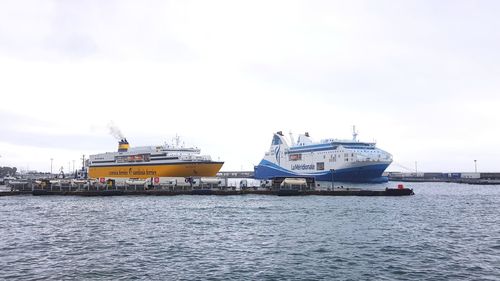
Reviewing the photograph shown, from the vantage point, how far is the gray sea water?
81.3ft

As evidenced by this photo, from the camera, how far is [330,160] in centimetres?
12394

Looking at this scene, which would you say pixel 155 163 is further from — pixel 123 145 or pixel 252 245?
pixel 252 245

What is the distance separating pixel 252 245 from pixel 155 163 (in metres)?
94.0

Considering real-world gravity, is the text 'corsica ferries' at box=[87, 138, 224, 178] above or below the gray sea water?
above

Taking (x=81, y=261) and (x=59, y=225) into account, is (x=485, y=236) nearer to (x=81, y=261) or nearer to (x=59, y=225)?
(x=81, y=261)

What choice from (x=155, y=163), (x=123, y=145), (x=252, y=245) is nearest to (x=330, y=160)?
(x=155, y=163)

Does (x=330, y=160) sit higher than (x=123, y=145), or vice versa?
(x=123, y=145)

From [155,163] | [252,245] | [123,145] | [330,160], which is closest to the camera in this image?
[252,245]

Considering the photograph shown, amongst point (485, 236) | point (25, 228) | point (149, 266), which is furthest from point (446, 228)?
point (25, 228)

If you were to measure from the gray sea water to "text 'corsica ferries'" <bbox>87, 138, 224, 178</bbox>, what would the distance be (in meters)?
60.7

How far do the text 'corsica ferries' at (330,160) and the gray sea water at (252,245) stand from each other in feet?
162

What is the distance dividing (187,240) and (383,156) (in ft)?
315

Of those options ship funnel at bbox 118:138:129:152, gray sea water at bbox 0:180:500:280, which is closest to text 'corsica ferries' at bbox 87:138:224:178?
ship funnel at bbox 118:138:129:152

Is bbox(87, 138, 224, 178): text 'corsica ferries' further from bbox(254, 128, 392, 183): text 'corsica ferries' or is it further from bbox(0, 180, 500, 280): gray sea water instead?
bbox(0, 180, 500, 280): gray sea water
